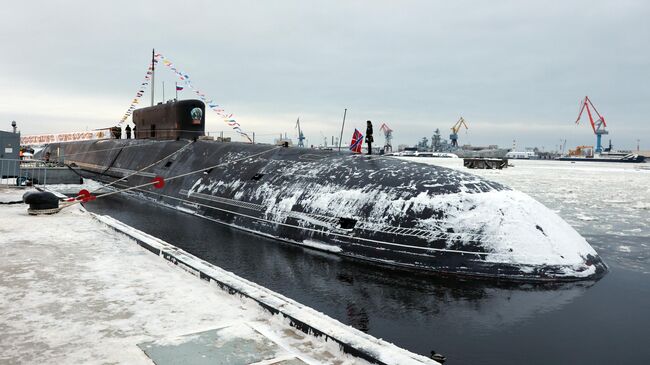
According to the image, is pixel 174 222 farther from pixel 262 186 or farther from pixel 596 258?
pixel 596 258

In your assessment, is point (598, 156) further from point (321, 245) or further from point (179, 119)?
point (321, 245)

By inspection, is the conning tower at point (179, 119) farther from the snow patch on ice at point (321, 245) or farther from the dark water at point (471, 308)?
the snow patch on ice at point (321, 245)

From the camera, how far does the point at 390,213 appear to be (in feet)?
34.8

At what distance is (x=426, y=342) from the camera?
22.2 feet

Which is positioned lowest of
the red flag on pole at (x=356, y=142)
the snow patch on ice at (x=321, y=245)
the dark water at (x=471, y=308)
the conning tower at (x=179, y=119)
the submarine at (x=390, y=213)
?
the dark water at (x=471, y=308)

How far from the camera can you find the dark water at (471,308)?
6.60 m

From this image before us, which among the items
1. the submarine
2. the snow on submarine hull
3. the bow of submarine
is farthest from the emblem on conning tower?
the bow of submarine

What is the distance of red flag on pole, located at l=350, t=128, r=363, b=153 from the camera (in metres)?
15.8

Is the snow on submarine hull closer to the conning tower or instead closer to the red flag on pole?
the red flag on pole

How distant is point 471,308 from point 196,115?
17668 millimetres

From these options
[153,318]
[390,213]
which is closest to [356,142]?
[390,213]

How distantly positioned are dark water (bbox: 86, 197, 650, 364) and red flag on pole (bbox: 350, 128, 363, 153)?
17.2ft

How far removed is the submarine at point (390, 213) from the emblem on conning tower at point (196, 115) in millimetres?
4942

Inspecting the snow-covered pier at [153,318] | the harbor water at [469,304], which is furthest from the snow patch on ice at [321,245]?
the snow-covered pier at [153,318]
